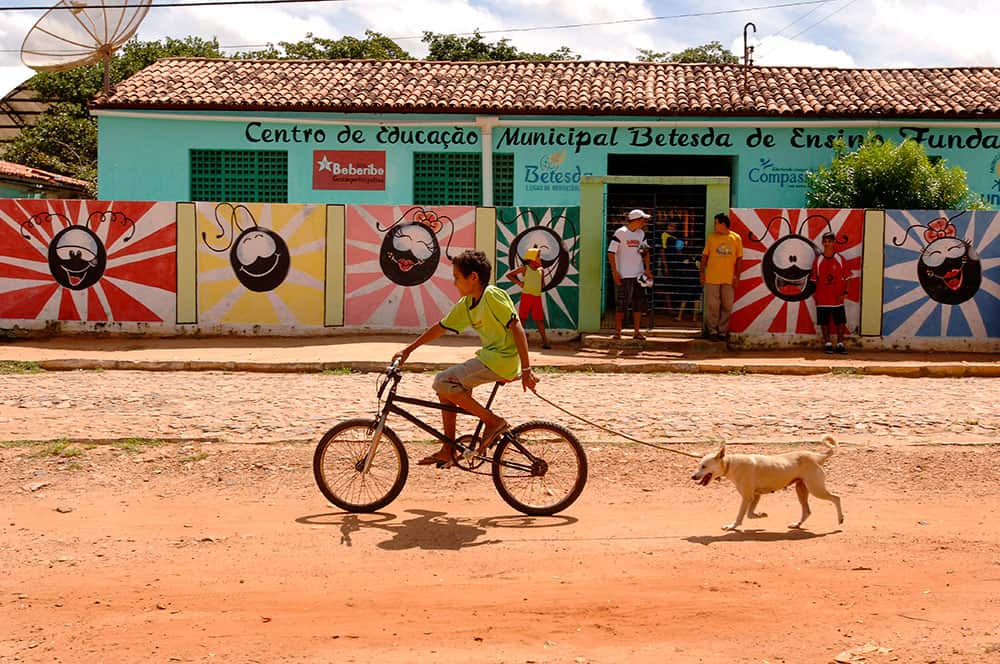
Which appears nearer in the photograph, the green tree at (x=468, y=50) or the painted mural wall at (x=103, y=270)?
the painted mural wall at (x=103, y=270)

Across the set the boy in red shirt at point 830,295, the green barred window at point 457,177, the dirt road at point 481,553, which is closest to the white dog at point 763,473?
the dirt road at point 481,553

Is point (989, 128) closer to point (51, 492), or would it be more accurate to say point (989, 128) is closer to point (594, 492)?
point (594, 492)

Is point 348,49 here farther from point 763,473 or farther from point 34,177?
point 763,473

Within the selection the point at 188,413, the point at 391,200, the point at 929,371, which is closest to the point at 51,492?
the point at 188,413

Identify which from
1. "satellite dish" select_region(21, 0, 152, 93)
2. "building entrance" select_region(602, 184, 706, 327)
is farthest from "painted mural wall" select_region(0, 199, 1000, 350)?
"satellite dish" select_region(21, 0, 152, 93)

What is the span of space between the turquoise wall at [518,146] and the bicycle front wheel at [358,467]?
15.3 meters

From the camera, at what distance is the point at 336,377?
43.2 ft

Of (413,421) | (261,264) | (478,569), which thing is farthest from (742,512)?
(261,264)

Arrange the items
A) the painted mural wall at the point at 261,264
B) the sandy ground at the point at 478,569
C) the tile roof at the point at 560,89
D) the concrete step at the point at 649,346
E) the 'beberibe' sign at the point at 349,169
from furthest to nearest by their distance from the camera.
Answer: the 'beberibe' sign at the point at 349,169
the tile roof at the point at 560,89
the painted mural wall at the point at 261,264
the concrete step at the point at 649,346
the sandy ground at the point at 478,569

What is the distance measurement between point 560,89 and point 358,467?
16754 mm

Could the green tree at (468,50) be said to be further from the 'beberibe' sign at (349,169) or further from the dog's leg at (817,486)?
the dog's leg at (817,486)

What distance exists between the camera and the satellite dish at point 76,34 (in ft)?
68.4

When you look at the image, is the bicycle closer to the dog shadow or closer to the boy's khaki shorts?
the boy's khaki shorts

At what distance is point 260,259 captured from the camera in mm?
16312
